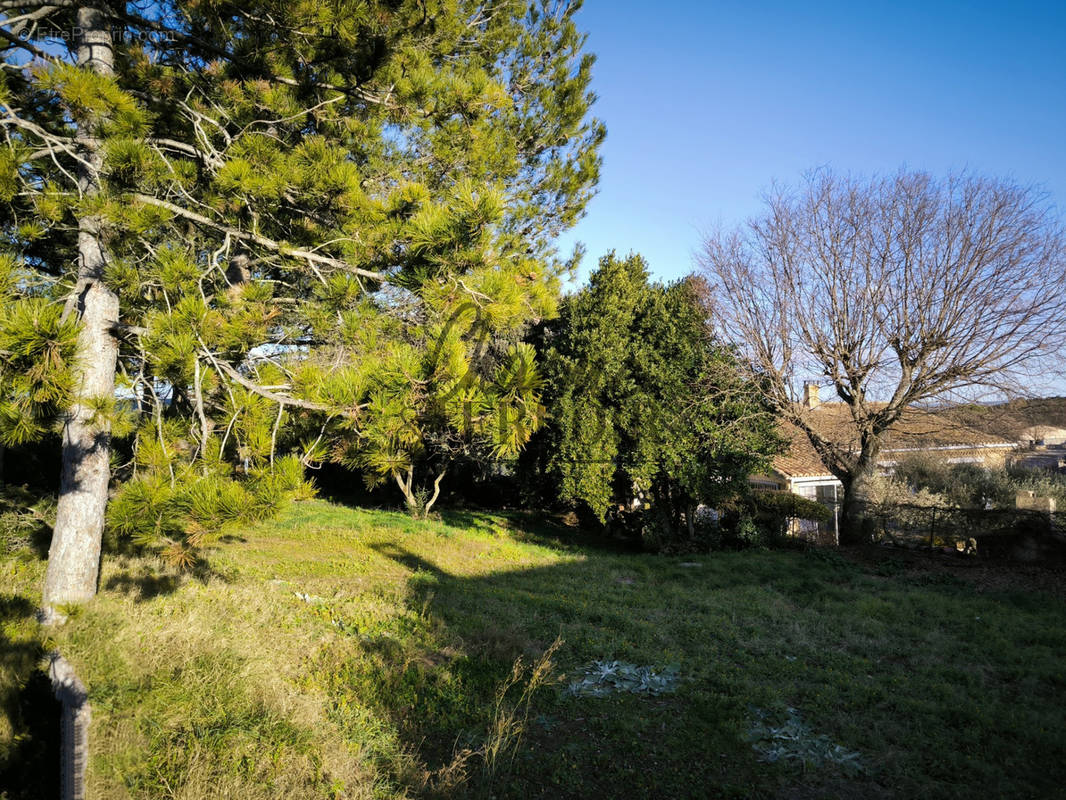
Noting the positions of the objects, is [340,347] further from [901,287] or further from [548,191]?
[901,287]

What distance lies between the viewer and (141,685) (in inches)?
132

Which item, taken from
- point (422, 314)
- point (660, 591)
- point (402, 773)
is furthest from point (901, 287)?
point (402, 773)

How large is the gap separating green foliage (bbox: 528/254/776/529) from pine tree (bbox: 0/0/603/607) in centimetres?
813

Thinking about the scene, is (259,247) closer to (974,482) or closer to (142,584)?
(142,584)

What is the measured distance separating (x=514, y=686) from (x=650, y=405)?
877cm

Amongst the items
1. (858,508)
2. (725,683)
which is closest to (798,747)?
(725,683)

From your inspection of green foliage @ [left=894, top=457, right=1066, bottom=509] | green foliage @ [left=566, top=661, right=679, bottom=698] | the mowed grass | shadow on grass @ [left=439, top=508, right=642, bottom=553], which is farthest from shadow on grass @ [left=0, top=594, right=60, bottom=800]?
green foliage @ [left=894, top=457, right=1066, bottom=509]

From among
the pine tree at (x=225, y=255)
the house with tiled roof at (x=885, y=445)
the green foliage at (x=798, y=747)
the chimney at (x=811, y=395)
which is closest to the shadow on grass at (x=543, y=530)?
the house with tiled roof at (x=885, y=445)

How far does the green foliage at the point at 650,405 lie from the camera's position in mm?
12586

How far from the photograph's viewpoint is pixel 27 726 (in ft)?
9.43

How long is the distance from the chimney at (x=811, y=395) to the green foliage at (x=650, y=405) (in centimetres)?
108

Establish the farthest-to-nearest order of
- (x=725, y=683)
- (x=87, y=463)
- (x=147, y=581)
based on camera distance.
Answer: (x=147, y=581) → (x=725, y=683) → (x=87, y=463)

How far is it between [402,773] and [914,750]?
376 centimetres

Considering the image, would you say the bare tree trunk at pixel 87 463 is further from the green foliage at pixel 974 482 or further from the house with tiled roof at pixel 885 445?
the green foliage at pixel 974 482
